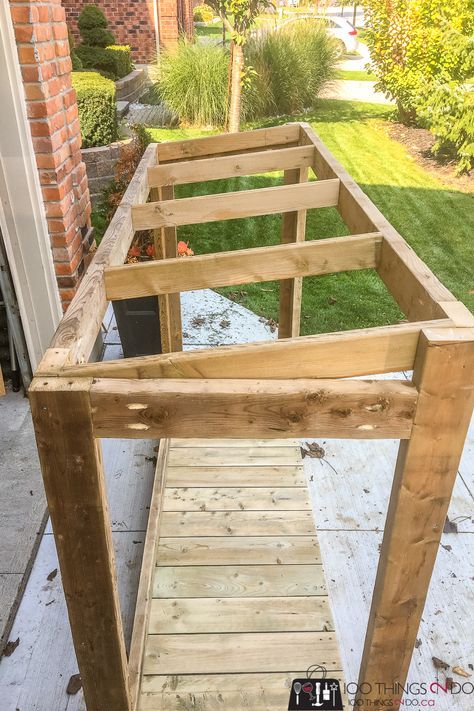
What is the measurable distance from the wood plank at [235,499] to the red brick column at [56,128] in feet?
5.38

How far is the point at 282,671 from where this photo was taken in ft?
8.14

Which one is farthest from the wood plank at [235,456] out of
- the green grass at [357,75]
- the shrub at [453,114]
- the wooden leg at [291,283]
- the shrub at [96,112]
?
the green grass at [357,75]

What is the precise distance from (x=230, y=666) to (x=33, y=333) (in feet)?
8.42

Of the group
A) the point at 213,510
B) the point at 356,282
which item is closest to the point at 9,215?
the point at 213,510

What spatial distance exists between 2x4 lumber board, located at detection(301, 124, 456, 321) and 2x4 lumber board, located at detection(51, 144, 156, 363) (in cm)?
101

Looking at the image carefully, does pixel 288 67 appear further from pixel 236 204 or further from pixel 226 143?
pixel 236 204

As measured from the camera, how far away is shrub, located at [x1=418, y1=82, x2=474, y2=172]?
8.96m

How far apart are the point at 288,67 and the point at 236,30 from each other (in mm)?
2948

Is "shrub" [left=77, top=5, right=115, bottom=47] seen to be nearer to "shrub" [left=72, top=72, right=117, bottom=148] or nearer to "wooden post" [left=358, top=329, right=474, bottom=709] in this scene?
"shrub" [left=72, top=72, right=117, bottom=148]

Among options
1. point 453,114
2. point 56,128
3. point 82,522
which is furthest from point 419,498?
point 453,114

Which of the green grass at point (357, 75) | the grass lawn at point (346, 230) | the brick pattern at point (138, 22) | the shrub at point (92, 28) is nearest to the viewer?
the grass lawn at point (346, 230)

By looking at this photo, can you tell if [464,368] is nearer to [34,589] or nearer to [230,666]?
[230,666]

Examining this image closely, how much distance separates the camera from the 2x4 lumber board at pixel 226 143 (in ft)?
12.3

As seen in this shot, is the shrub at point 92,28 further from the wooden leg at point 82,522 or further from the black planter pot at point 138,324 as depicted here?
the wooden leg at point 82,522
